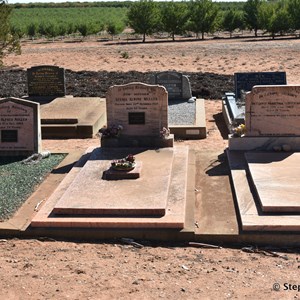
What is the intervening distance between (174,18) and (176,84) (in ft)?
134

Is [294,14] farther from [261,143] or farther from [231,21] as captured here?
[261,143]

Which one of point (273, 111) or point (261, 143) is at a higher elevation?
point (273, 111)

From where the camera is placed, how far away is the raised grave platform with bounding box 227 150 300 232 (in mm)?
7648

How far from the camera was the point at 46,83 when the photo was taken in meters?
17.6

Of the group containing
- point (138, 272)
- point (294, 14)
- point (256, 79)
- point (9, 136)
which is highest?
point (294, 14)

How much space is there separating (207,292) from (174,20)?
52.7 meters

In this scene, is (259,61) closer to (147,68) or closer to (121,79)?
(147,68)

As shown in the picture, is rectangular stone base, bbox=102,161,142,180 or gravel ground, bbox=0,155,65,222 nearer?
gravel ground, bbox=0,155,65,222

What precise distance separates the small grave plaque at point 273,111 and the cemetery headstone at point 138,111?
1.75 metres

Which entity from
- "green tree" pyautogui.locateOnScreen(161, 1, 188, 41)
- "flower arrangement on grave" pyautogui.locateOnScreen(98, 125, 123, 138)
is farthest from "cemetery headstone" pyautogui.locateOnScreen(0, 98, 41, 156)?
"green tree" pyautogui.locateOnScreen(161, 1, 188, 41)

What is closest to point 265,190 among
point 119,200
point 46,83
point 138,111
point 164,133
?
point 119,200

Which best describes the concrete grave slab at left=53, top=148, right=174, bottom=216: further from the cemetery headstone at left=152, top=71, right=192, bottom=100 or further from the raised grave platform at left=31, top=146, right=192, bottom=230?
the cemetery headstone at left=152, top=71, right=192, bottom=100

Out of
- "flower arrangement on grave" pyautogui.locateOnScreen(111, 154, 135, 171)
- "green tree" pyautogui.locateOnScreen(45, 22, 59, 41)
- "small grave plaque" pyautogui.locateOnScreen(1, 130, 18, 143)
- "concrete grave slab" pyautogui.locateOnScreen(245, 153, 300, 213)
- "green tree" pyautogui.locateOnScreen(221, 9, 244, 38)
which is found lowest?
"concrete grave slab" pyautogui.locateOnScreen(245, 153, 300, 213)

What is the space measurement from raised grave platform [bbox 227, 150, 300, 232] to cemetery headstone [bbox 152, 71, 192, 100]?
6.49 m
